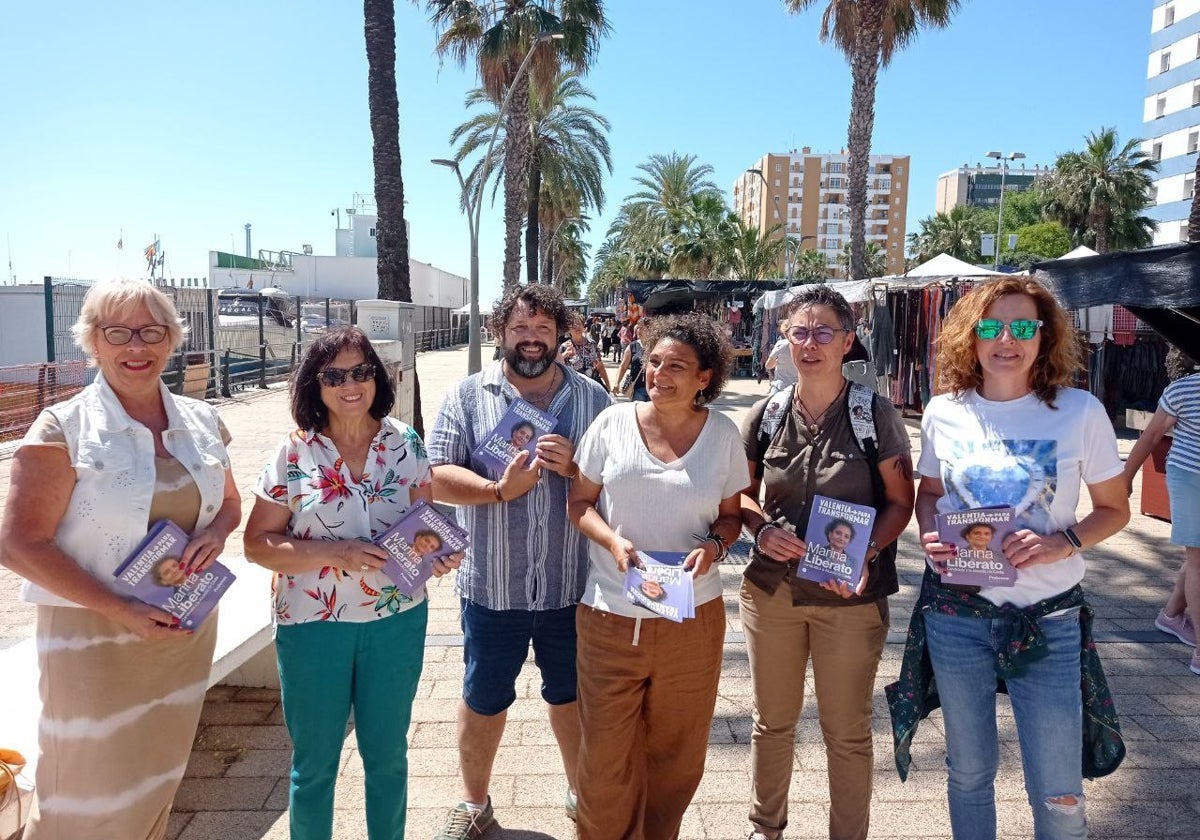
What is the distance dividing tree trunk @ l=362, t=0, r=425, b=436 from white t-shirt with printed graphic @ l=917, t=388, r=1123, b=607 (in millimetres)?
7092

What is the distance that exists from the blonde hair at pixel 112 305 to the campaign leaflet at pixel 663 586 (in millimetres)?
1536

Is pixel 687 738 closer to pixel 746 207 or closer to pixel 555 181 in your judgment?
pixel 555 181

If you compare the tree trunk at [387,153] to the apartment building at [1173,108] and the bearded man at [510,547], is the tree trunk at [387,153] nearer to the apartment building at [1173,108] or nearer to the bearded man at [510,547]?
the bearded man at [510,547]

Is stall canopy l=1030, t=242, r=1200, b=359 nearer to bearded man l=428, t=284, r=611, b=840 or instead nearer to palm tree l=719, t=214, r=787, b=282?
bearded man l=428, t=284, r=611, b=840

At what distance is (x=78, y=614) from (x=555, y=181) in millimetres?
28430

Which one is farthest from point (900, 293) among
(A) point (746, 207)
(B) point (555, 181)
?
(A) point (746, 207)

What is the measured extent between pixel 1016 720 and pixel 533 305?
2.04m

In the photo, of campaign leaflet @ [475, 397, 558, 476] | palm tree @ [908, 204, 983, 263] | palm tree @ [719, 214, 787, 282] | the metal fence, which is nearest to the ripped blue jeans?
campaign leaflet @ [475, 397, 558, 476]

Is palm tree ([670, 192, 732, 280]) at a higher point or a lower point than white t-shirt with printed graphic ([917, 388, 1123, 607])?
higher

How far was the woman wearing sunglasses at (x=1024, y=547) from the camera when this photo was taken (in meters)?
2.27

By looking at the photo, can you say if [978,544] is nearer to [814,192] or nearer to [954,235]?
[954,235]

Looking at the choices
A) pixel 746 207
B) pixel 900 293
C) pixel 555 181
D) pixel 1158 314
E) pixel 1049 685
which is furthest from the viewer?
pixel 746 207

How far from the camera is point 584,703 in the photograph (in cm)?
262

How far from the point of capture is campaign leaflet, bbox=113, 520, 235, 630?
2.13 m
